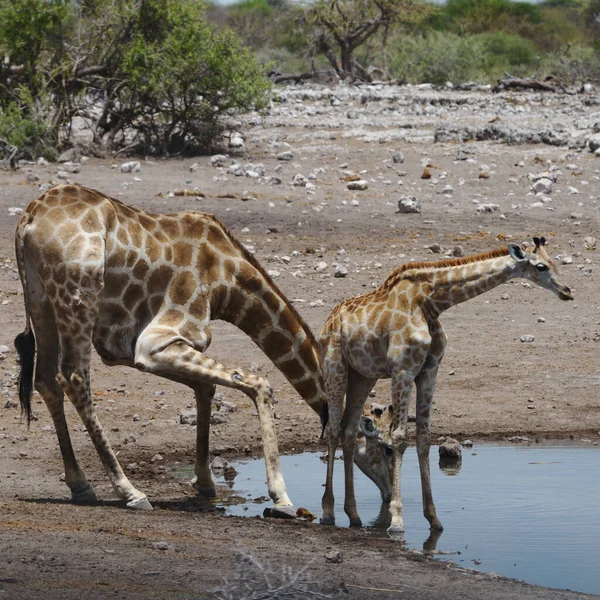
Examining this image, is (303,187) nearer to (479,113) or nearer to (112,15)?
(112,15)

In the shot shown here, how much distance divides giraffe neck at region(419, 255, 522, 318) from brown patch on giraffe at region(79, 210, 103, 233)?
2.10 m

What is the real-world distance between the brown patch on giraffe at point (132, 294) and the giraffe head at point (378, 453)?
171 cm

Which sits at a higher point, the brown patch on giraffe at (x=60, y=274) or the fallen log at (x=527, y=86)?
the brown patch on giraffe at (x=60, y=274)

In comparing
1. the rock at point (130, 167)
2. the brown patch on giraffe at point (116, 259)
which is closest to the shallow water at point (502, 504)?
the brown patch on giraffe at point (116, 259)

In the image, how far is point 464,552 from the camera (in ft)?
24.1

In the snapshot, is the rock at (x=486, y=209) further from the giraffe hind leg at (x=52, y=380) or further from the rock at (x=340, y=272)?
the giraffe hind leg at (x=52, y=380)

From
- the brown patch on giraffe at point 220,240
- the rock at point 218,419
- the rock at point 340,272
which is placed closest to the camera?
the brown patch on giraffe at point 220,240

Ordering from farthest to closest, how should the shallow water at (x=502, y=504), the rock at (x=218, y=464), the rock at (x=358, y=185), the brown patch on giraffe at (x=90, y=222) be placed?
the rock at (x=358, y=185)
the rock at (x=218, y=464)
the brown patch on giraffe at (x=90, y=222)
the shallow water at (x=502, y=504)

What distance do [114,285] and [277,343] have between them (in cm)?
123

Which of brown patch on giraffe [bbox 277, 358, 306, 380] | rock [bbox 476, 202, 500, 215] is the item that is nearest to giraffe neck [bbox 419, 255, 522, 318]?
brown patch on giraffe [bbox 277, 358, 306, 380]

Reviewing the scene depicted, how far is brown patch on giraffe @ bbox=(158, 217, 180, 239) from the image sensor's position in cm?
829

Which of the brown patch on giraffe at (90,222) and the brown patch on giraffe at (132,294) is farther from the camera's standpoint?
the brown patch on giraffe at (132,294)

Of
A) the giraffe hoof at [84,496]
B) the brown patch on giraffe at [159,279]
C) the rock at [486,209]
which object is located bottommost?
the giraffe hoof at [84,496]

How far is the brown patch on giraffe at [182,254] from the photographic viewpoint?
8188 mm
